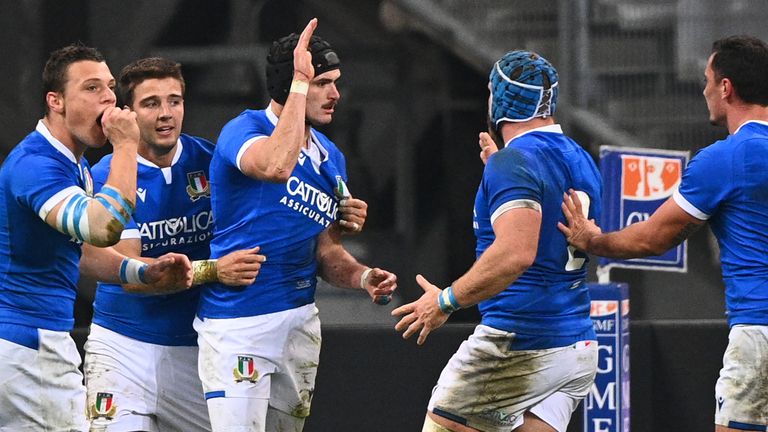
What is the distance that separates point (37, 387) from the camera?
15.3 feet

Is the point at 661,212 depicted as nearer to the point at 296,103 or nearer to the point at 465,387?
the point at 465,387

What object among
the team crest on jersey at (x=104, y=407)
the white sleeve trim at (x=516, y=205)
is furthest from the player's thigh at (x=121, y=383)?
the white sleeve trim at (x=516, y=205)

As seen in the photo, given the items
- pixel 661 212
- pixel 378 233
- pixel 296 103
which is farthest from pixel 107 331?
pixel 378 233

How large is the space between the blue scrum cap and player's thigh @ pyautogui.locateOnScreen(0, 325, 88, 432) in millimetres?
1764

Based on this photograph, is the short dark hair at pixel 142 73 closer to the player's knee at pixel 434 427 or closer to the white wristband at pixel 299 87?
the white wristband at pixel 299 87

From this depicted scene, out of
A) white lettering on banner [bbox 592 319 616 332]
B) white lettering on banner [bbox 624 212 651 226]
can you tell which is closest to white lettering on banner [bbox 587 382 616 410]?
white lettering on banner [bbox 592 319 616 332]

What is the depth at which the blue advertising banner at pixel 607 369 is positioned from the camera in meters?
6.46

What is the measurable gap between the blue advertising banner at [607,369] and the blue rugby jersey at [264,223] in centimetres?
169

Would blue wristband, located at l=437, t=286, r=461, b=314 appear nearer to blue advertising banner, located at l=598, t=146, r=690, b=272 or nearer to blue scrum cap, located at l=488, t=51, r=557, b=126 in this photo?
blue scrum cap, located at l=488, t=51, r=557, b=126

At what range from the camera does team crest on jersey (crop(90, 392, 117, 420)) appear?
5551 mm

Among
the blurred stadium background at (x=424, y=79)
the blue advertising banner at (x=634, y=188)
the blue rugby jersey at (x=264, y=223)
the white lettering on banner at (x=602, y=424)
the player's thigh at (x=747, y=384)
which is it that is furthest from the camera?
the blurred stadium background at (x=424, y=79)

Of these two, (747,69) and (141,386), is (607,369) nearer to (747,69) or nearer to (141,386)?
(747,69)

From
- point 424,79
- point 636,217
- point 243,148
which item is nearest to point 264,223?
point 243,148

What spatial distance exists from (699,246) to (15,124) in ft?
16.1
